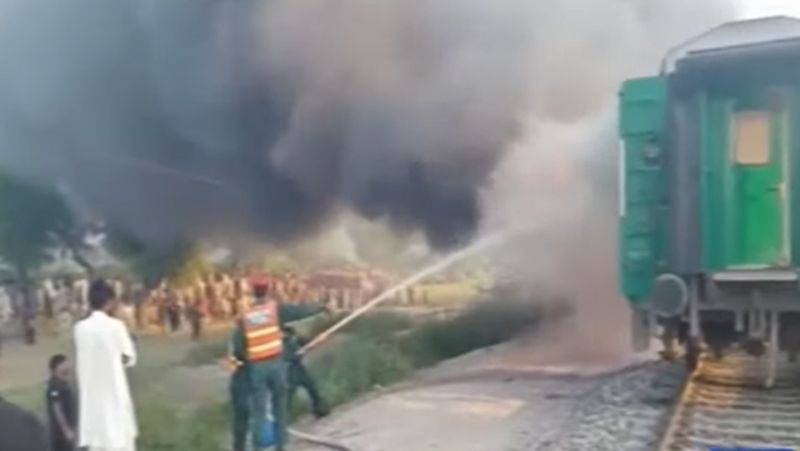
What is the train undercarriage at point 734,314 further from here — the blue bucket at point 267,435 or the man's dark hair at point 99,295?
the man's dark hair at point 99,295

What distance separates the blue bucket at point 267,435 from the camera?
7.18m

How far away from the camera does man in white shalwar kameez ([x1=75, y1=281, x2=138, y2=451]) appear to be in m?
5.46

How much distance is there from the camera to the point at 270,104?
42.8 ft

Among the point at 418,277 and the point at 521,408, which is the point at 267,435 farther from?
the point at 418,277

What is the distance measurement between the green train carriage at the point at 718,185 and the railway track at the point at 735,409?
0.37 m

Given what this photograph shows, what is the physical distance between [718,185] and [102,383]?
16.3ft

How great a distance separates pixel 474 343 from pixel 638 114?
20.8 ft

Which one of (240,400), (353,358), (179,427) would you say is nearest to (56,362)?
(240,400)

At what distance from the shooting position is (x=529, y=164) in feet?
39.6

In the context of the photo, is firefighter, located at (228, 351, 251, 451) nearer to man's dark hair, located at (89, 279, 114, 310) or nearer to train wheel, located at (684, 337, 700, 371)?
man's dark hair, located at (89, 279, 114, 310)

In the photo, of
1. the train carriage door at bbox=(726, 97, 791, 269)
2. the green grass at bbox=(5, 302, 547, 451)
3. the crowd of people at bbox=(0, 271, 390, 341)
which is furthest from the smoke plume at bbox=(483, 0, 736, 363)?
the crowd of people at bbox=(0, 271, 390, 341)

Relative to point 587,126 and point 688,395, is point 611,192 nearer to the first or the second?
point 587,126

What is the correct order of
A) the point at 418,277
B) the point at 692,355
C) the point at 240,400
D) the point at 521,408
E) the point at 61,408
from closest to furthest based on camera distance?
the point at 61,408 < the point at 240,400 < the point at 521,408 < the point at 692,355 < the point at 418,277

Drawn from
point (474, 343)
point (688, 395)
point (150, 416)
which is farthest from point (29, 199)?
point (688, 395)
